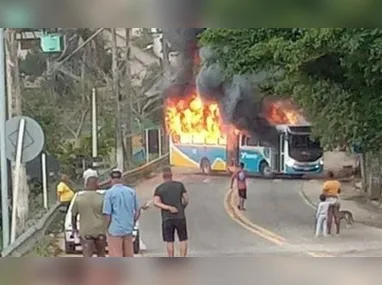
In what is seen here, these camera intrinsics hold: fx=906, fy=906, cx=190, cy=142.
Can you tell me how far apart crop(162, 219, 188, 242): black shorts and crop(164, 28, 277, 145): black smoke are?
0.43 metres

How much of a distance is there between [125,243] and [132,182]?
261mm

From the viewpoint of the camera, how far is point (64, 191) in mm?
3434

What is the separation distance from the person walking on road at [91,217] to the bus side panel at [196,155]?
31 cm

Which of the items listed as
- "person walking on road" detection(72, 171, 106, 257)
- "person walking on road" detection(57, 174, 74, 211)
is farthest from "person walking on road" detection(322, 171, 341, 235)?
"person walking on road" detection(57, 174, 74, 211)

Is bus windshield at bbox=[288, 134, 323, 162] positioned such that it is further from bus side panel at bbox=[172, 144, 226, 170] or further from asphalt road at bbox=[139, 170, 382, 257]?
bus side panel at bbox=[172, 144, 226, 170]

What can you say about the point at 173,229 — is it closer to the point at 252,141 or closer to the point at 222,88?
the point at 252,141

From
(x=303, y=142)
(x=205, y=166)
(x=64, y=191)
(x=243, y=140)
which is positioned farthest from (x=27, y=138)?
(x=303, y=142)

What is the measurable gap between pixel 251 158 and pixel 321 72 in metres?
0.43

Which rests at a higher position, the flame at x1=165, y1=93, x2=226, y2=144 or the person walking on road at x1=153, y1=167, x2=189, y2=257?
the flame at x1=165, y1=93, x2=226, y2=144

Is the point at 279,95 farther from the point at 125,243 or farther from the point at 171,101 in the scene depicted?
the point at 125,243

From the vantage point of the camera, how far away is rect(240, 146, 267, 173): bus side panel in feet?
11.3
